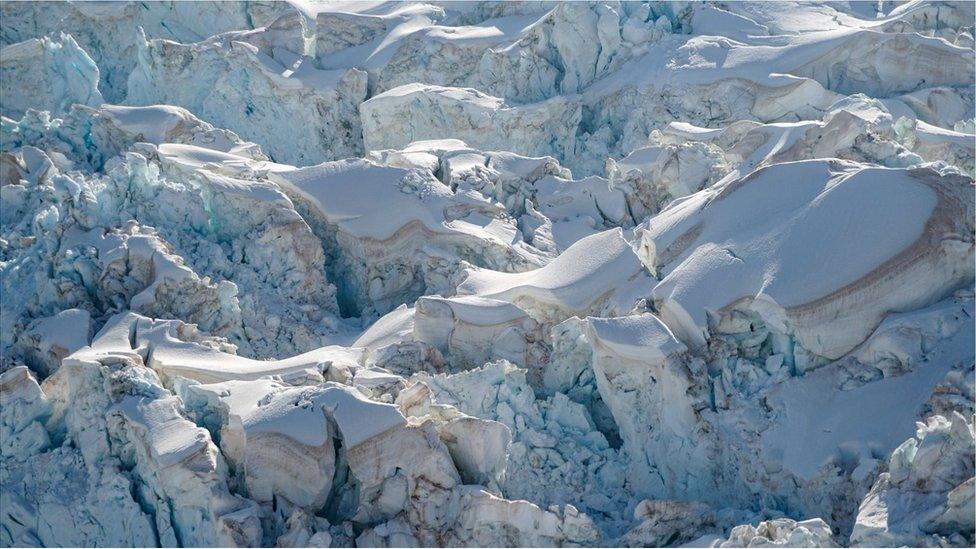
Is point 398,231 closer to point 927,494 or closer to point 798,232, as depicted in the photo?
point 798,232

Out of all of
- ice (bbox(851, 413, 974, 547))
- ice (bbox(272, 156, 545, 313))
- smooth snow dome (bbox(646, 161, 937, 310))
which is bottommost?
ice (bbox(272, 156, 545, 313))

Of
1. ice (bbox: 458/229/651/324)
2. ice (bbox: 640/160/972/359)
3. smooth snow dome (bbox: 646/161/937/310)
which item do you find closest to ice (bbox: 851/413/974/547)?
ice (bbox: 640/160/972/359)

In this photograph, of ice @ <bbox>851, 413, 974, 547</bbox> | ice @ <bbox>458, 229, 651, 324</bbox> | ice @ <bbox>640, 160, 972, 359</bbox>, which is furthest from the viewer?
ice @ <bbox>458, 229, 651, 324</bbox>

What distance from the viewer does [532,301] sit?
822cm

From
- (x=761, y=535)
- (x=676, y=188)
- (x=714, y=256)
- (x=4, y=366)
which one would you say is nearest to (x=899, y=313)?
(x=714, y=256)

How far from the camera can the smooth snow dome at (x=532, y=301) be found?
6855 mm

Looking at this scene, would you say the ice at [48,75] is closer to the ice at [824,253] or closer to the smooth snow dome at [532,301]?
the smooth snow dome at [532,301]

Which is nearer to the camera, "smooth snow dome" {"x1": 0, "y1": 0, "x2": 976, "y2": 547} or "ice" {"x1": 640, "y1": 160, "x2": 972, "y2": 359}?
"smooth snow dome" {"x1": 0, "y1": 0, "x2": 976, "y2": 547}

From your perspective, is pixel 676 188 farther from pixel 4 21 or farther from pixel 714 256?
pixel 4 21

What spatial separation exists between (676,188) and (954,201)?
2.37 metres

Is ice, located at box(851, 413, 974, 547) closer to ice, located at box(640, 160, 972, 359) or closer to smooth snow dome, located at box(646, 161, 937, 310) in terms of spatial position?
ice, located at box(640, 160, 972, 359)

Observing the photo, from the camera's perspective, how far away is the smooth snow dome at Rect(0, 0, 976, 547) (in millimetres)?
6855

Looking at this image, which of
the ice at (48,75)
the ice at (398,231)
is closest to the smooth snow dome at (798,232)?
the ice at (398,231)

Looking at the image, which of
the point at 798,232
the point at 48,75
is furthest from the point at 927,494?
→ the point at 48,75
